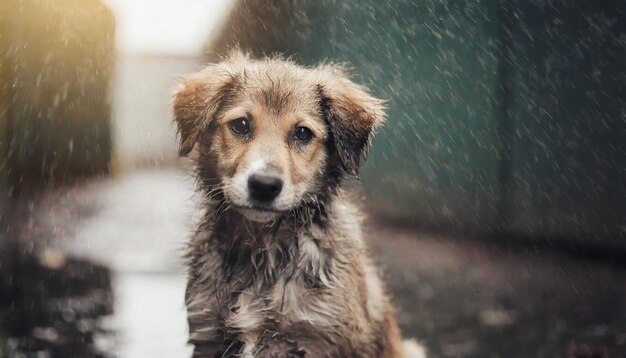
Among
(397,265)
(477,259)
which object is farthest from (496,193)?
(397,265)

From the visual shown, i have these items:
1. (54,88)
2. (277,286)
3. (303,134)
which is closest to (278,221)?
(277,286)

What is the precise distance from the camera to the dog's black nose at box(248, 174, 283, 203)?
142 inches

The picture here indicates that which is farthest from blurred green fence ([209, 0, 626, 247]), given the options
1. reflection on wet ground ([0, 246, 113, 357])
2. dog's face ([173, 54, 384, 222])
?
dog's face ([173, 54, 384, 222])

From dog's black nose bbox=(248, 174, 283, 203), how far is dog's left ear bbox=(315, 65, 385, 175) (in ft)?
1.87

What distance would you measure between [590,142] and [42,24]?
29.1ft

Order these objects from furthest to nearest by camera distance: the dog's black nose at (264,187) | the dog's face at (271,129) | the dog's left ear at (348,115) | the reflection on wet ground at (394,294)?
1. the reflection on wet ground at (394,294)
2. the dog's left ear at (348,115)
3. the dog's face at (271,129)
4. the dog's black nose at (264,187)

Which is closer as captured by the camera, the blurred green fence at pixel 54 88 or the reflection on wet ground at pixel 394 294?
the reflection on wet ground at pixel 394 294

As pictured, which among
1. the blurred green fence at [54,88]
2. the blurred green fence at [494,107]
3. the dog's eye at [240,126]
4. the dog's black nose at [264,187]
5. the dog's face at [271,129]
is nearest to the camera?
the dog's black nose at [264,187]

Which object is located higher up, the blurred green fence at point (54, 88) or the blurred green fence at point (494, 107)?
the blurred green fence at point (494, 107)

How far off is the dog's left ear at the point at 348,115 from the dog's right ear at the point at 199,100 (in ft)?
1.72

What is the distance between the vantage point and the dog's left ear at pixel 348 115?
4129 mm

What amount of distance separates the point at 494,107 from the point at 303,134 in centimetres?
496

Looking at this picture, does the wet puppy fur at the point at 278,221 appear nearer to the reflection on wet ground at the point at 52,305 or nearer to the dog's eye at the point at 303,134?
the dog's eye at the point at 303,134

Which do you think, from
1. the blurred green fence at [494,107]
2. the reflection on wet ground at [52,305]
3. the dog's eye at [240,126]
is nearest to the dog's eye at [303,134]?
the dog's eye at [240,126]
